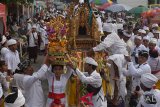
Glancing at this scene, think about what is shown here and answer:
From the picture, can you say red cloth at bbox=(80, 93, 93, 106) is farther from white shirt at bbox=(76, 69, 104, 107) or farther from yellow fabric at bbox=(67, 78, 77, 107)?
yellow fabric at bbox=(67, 78, 77, 107)

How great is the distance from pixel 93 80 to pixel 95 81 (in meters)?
0.06

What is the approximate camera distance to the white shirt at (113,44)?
8891 mm

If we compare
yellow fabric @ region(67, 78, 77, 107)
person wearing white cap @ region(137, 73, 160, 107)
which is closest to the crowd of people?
person wearing white cap @ region(137, 73, 160, 107)

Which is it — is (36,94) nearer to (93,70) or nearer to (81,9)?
(93,70)

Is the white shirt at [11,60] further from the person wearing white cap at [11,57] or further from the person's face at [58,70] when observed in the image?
the person's face at [58,70]

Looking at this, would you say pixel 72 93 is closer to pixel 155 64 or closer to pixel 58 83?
pixel 58 83

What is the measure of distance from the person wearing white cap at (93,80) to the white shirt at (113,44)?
6.24 ft

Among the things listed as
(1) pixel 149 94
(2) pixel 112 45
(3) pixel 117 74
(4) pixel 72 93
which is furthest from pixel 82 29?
(1) pixel 149 94

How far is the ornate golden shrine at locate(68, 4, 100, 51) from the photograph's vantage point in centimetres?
950

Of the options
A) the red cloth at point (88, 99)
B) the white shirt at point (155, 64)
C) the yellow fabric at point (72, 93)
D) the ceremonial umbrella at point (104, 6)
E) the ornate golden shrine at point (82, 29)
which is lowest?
the yellow fabric at point (72, 93)

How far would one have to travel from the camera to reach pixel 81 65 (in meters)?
8.46

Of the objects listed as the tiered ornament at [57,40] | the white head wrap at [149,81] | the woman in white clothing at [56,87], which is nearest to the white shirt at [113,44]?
the tiered ornament at [57,40]

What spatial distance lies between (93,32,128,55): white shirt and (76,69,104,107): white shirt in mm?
1932

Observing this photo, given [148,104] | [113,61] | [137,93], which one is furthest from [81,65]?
[148,104]
